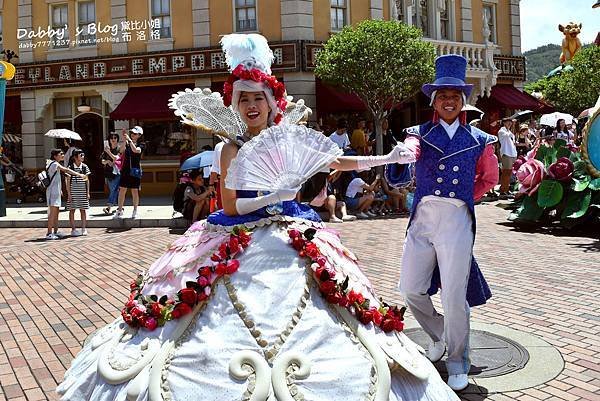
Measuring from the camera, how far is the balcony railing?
60.3 feet

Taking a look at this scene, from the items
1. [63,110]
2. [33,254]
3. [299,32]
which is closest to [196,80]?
[299,32]

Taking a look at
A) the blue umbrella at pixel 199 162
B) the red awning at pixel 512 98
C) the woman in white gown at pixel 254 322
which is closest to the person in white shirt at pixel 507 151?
the red awning at pixel 512 98

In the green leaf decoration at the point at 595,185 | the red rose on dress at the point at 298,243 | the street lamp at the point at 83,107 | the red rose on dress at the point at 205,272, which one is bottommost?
the red rose on dress at the point at 205,272

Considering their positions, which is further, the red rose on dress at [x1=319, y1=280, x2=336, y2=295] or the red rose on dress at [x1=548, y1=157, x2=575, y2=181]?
the red rose on dress at [x1=548, y1=157, x2=575, y2=181]

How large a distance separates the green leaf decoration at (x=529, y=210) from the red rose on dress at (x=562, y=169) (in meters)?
0.70

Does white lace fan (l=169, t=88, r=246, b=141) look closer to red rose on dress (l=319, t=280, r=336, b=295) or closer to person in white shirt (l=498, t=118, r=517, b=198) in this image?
red rose on dress (l=319, t=280, r=336, b=295)

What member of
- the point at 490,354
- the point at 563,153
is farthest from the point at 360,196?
the point at 490,354

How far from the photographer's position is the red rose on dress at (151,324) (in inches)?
117

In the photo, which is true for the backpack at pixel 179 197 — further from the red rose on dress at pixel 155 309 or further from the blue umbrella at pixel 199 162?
the red rose on dress at pixel 155 309

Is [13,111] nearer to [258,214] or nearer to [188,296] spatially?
[258,214]

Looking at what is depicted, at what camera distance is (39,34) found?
19.2 metres

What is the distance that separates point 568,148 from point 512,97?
998 centimetres

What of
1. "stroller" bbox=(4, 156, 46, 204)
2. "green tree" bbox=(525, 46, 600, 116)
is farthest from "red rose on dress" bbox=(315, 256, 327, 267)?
"green tree" bbox=(525, 46, 600, 116)

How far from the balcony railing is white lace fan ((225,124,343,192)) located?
1606 centimetres
